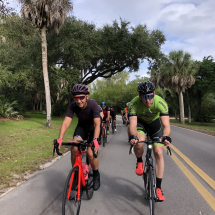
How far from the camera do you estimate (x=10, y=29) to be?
38.1ft

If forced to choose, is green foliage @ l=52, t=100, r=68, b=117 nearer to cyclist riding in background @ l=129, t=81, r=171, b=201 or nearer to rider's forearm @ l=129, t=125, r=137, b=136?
cyclist riding in background @ l=129, t=81, r=171, b=201

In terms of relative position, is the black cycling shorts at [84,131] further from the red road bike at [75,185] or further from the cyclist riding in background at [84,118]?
the red road bike at [75,185]

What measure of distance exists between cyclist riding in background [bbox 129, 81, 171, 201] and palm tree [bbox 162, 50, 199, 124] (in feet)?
86.5

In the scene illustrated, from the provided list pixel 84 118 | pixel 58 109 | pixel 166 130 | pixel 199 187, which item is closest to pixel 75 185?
pixel 84 118

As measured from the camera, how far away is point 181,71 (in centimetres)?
2919

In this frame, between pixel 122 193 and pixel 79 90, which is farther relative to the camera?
pixel 122 193

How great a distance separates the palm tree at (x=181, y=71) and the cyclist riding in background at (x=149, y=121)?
2637cm

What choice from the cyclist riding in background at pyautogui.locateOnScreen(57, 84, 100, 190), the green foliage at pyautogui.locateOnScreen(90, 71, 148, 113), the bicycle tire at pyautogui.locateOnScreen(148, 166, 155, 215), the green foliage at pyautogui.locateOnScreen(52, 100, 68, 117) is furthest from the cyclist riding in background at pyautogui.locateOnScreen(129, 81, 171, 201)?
the green foliage at pyautogui.locateOnScreen(90, 71, 148, 113)

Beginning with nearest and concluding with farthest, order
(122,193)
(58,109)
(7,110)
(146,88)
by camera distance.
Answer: (146,88)
(122,193)
(7,110)
(58,109)

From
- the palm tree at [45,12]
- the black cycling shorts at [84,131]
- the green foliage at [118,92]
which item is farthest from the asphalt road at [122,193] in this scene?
the green foliage at [118,92]

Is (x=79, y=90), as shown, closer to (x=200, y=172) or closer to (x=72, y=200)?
(x=72, y=200)

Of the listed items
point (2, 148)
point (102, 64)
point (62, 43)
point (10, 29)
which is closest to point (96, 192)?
point (2, 148)

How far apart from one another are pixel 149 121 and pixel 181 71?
27741 mm

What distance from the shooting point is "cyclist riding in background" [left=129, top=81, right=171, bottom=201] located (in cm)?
327
